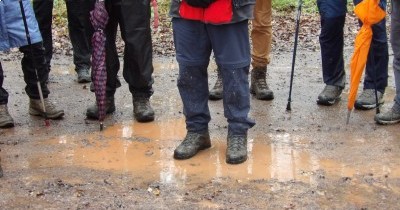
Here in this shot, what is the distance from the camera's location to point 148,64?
5.41m

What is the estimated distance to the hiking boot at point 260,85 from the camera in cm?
604

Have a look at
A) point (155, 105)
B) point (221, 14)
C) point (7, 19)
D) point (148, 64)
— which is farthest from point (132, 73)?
point (221, 14)

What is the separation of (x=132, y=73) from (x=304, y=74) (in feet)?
8.47

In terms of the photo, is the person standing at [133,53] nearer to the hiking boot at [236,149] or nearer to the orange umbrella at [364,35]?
the hiking boot at [236,149]

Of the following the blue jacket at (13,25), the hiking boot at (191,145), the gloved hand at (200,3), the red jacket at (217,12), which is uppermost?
the gloved hand at (200,3)

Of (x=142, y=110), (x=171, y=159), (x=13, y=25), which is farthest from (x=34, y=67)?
(x=171, y=159)

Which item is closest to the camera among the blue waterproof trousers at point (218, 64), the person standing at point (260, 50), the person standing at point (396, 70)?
the blue waterproof trousers at point (218, 64)

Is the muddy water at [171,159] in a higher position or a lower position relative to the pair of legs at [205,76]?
lower

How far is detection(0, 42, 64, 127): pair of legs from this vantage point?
532 cm

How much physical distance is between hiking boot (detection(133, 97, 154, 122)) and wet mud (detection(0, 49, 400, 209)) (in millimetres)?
82

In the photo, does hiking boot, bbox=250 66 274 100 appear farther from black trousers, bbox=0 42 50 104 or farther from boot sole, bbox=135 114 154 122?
black trousers, bbox=0 42 50 104

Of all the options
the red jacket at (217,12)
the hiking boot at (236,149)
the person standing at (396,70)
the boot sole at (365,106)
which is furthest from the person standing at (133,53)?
the person standing at (396,70)

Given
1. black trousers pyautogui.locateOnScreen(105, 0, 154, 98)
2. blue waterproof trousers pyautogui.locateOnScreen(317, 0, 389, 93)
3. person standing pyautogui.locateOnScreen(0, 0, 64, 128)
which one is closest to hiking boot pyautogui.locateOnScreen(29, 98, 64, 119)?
person standing pyautogui.locateOnScreen(0, 0, 64, 128)

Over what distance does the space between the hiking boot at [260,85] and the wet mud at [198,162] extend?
11 centimetres
